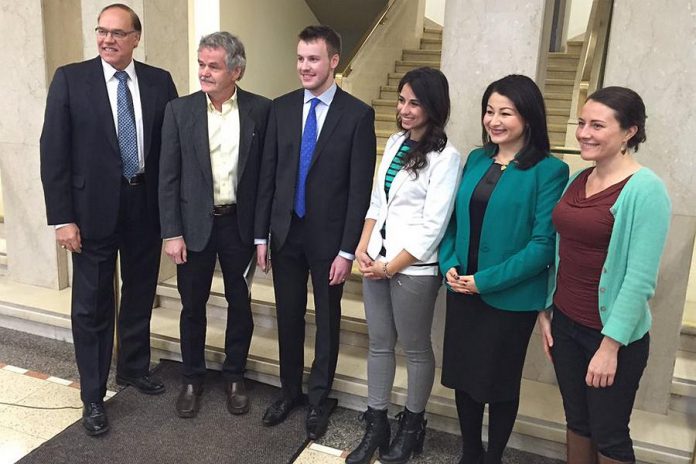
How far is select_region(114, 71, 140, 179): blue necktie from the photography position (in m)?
2.61

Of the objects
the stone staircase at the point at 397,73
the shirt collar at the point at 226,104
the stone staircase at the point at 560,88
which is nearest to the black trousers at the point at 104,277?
the shirt collar at the point at 226,104

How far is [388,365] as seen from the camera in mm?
2486

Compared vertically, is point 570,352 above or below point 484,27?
below

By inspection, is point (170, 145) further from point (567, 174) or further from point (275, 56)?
point (275, 56)

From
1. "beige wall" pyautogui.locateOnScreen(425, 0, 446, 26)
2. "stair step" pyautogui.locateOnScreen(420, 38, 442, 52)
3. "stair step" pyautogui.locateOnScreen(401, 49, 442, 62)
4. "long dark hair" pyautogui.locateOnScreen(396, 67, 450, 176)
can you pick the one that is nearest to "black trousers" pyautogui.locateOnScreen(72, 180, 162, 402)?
"long dark hair" pyautogui.locateOnScreen(396, 67, 450, 176)

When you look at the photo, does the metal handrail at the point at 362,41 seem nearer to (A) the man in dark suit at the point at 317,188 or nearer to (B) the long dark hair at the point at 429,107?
(A) the man in dark suit at the point at 317,188

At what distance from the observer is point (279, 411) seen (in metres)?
2.80

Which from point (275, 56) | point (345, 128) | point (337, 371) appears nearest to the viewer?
point (345, 128)

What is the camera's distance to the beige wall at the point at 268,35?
639cm

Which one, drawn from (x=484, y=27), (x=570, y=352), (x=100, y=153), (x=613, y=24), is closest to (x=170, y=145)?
(x=100, y=153)

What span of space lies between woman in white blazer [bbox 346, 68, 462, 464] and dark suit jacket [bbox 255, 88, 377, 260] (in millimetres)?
97

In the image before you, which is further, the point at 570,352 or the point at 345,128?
the point at 345,128

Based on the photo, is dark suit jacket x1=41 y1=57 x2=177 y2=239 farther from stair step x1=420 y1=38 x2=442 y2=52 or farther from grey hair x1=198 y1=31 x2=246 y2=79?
stair step x1=420 y1=38 x2=442 y2=52

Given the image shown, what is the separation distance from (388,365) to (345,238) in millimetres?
544
